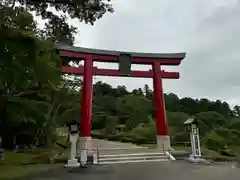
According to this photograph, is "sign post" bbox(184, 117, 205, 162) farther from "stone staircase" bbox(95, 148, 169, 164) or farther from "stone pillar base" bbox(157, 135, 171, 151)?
"stone pillar base" bbox(157, 135, 171, 151)

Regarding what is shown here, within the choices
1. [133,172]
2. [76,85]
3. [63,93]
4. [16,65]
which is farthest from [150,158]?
[76,85]

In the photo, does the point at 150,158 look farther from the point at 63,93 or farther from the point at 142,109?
the point at 142,109

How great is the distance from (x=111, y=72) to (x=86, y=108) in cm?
253

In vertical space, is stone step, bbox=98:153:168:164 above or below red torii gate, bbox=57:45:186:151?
below

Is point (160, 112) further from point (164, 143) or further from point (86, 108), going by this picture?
point (86, 108)

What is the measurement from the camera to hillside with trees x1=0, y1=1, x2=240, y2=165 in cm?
831

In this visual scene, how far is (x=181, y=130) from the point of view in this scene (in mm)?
29328

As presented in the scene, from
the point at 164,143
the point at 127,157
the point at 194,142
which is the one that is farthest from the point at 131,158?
the point at 164,143

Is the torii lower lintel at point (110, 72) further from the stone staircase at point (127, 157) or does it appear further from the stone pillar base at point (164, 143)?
the stone staircase at point (127, 157)

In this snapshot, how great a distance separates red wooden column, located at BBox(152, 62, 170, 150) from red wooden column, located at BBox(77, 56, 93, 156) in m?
3.50

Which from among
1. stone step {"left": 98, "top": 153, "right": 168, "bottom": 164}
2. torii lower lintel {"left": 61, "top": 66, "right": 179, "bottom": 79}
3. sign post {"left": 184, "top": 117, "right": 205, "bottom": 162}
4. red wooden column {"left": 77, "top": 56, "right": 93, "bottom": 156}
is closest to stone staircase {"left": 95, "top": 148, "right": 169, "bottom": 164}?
stone step {"left": 98, "top": 153, "right": 168, "bottom": 164}

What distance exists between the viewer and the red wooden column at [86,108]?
534 inches

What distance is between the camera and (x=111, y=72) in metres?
15.3

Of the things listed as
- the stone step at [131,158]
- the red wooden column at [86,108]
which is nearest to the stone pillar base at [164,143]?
the stone step at [131,158]
